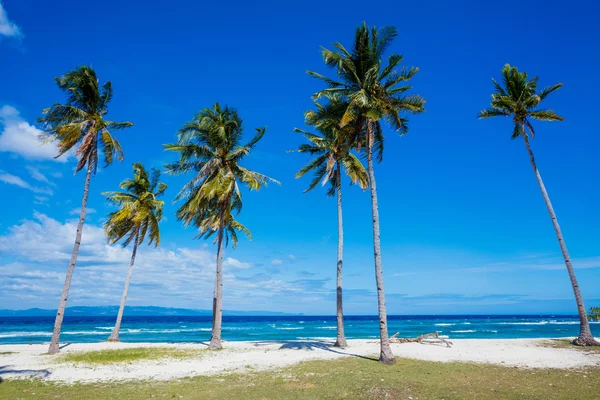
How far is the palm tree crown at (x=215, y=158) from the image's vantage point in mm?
19422

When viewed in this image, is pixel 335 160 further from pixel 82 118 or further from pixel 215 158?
→ pixel 82 118

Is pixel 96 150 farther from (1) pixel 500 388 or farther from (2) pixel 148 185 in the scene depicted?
(1) pixel 500 388

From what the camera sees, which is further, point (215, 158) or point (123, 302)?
point (123, 302)

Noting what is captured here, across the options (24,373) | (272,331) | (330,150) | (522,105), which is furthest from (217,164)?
(272,331)

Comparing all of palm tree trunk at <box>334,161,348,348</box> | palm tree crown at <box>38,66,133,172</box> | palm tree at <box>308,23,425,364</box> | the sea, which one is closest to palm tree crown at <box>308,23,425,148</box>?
palm tree at <box>308,23,425,364</box>

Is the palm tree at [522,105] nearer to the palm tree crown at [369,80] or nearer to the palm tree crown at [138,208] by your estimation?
the palm tree crown at [369,80]

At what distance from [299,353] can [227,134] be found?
1266 cm

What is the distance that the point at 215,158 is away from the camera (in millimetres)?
19859

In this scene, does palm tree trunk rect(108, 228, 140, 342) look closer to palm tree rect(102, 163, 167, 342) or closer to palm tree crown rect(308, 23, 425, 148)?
palm tree rect(102, 163, 167, 342)

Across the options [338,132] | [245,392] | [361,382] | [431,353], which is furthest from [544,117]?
[245,392]

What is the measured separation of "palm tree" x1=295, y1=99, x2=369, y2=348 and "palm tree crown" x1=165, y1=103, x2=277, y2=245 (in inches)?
132

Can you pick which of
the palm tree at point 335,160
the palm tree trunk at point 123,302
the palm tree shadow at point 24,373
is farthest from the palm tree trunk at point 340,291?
the palm tree trunk at point 123,302

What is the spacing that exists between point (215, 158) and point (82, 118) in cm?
759

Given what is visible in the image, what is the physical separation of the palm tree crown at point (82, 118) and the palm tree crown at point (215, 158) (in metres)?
3.93
